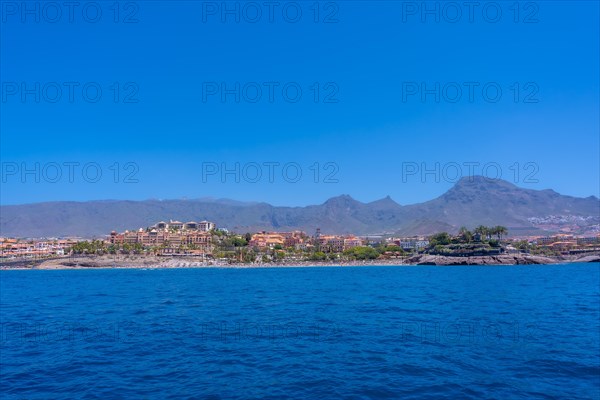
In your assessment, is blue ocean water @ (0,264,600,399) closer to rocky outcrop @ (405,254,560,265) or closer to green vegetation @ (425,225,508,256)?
rocky outcrop @ (405,254,560,265)

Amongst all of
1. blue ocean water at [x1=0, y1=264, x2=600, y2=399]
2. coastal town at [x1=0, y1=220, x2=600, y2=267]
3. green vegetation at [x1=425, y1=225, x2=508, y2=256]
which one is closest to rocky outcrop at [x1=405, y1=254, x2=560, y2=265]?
green vegetation at [x1=425, y1=225, x2=508, y2=256]

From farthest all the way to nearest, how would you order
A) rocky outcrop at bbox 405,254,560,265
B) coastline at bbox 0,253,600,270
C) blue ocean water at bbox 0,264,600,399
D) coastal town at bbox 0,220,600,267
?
coastal town at bbox 0,220,600,267 < rocky outcrop at bbox 405,254,560,265 < coastline at bbox 0,253,600,270 < blue ocean water at bbox 0,264,600,399

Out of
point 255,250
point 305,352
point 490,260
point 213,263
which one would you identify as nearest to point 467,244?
point 490,260

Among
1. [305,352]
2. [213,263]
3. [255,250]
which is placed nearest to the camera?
[305,352]

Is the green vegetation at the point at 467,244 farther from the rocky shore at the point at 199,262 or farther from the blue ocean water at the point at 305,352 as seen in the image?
the blue ocean water at the point at 305,352

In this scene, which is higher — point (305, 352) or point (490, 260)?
point (305, 352)

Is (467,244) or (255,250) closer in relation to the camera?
(467,244)

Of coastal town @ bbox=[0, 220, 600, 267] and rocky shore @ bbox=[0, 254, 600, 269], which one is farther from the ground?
coastal town @ bbox=[0, 220, 600, 267]

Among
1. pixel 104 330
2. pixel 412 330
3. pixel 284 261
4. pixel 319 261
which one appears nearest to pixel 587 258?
pixel 319 261

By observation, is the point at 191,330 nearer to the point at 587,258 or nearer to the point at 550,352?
the point at 550,352

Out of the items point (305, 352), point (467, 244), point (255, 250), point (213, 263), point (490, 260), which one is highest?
point (305, 352)

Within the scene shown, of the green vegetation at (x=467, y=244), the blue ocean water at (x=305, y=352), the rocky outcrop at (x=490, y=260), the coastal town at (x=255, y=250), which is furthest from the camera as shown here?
the coastal town at (x=255, y=250)

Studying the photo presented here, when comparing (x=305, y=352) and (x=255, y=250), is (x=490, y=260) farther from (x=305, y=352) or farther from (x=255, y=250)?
(x=305, y=352)

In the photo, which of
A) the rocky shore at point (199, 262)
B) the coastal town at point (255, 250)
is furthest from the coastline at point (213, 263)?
the coastal town at point (255, 250)
